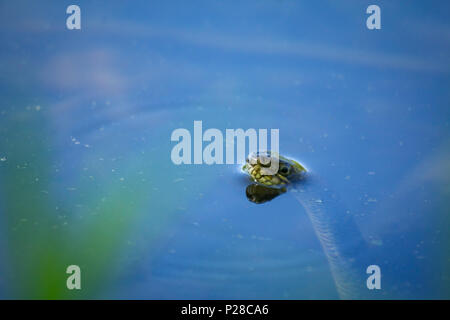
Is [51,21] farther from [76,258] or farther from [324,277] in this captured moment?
[324,277]

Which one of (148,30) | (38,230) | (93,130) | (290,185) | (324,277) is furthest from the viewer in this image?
Answer: (148,30)

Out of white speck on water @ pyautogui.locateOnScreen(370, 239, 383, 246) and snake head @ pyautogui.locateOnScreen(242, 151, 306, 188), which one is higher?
snake head @ pyautogui.locateOnScreen(242, 151, 306, 188)

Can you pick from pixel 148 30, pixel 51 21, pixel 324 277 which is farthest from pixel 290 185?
pixel 51 21

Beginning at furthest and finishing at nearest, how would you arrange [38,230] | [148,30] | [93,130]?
[148,30], [93,130], [38,230]

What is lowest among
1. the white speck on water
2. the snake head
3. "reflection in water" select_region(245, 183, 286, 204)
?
the white speck on water

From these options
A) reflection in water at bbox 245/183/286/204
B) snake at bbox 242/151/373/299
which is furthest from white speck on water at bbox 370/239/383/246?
reflection in water at bbox 245/183/286/204

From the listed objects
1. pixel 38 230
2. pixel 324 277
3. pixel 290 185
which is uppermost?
pixel 290 185

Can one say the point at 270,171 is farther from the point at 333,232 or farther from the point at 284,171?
the point at 333,232

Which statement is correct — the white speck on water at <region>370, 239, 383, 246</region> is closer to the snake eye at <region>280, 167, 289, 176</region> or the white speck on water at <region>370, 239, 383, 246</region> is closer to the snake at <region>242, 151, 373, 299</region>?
the snake at <region>242, 151, 373, 299</region>
